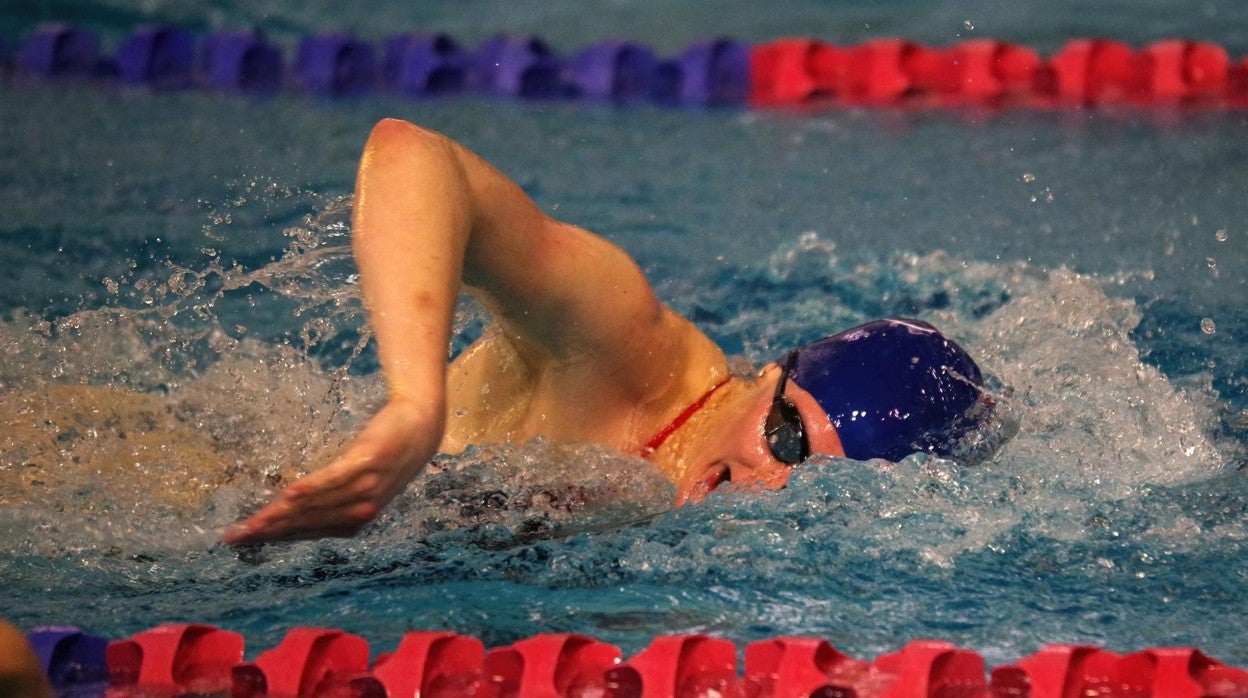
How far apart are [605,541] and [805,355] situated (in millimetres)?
450

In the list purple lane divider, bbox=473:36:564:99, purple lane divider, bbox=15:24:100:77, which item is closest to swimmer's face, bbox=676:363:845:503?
purple lane divider, bbox=473:36:564:99

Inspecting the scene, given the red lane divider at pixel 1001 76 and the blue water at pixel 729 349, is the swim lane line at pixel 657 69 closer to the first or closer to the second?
the red lane divider at pixel 1001 76

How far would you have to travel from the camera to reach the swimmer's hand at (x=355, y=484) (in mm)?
1388

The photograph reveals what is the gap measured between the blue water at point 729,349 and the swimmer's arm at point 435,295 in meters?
0.27

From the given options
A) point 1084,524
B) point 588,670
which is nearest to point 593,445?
point 588,670

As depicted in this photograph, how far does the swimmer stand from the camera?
1.64 meters

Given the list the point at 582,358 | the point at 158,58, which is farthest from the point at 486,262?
the point at 158,58

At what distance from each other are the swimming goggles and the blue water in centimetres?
3

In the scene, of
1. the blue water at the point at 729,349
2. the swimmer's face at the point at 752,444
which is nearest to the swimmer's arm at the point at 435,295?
Answer: the swimmer's face at the point at 752,444

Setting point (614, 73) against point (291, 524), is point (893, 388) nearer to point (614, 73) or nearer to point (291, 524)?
point (291, 524)

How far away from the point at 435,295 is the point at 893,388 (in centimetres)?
84

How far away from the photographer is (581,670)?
1827mm

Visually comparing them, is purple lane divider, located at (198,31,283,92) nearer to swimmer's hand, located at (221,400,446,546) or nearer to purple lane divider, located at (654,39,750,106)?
purple lane divider, located at (654,39,750,106)

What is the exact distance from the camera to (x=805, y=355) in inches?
88.8
